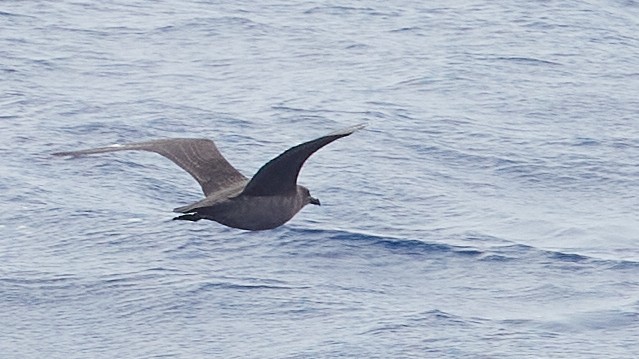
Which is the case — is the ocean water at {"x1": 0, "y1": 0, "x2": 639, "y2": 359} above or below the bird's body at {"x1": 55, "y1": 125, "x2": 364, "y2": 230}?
below

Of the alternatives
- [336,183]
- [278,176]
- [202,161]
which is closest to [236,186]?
[202,161]

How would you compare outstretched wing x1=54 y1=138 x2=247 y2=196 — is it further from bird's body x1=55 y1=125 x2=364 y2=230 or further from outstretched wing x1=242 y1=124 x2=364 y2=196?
outstretched wing x1=242 y1=124 x2=364 y2=196

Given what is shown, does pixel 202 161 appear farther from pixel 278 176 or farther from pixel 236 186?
pixel 278 176

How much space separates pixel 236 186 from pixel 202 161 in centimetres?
43

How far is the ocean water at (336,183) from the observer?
14336 millimetres

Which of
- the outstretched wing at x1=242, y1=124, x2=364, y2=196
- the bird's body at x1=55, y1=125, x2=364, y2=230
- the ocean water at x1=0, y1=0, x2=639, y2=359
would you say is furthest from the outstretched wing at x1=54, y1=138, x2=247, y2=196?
the ocean water at x1=0, y1=0, x2=639, y2=359

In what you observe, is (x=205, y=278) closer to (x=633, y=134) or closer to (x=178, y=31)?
(x=633, y=134)

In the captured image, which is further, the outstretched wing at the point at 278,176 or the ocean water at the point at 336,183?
the ocean water at the point at 336,183

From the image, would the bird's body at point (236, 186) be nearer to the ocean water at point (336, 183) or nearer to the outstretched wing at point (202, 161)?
the outstretched wing at point (202, 161)

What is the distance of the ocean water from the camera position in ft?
47.0

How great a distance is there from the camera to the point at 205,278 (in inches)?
597

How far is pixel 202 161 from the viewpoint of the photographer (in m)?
12.4

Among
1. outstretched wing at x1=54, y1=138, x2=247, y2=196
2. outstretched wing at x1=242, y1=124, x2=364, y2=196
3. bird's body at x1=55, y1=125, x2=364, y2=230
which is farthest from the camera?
outstretched wing at x1=54, y1=138, x2=247, y2=196

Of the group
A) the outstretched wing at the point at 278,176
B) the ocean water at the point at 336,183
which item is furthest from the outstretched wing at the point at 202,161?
the ocean water at the point at 336,183
